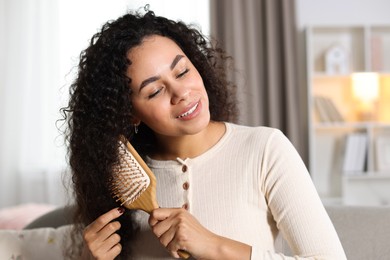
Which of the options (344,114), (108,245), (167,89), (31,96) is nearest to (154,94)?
(167,89)

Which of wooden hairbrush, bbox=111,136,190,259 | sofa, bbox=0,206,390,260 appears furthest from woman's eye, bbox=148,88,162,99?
sofa, bbox=0,206,390,260

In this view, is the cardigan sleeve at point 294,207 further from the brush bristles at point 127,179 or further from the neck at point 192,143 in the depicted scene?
the brush bristles at point 127,179

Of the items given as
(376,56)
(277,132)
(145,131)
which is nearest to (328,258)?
(277,132)

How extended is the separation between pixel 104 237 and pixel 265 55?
11.6ft

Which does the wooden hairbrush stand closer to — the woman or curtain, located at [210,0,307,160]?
the woman

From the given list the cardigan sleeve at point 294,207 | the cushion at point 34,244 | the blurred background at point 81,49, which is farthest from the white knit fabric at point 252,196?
the blurred background at point 81,49

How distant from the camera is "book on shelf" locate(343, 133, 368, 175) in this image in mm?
4637

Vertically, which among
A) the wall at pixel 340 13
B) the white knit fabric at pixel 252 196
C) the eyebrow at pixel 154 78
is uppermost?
the wall at pixel 340 13

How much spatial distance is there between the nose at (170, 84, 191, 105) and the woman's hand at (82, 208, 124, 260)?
0.89 ft

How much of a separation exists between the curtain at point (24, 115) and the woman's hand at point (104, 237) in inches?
143

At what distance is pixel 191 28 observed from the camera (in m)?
1.72

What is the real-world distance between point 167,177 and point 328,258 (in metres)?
0.45

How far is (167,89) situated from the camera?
57.0 inches

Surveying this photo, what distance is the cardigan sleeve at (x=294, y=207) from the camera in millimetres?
1355
